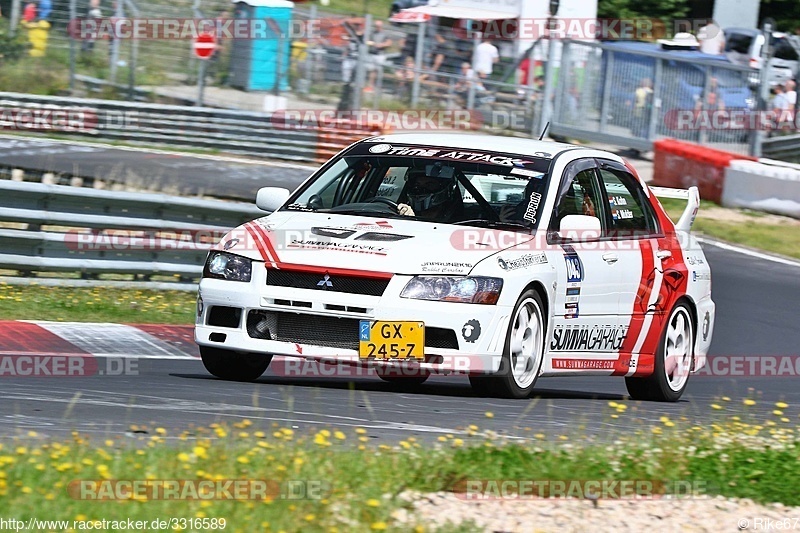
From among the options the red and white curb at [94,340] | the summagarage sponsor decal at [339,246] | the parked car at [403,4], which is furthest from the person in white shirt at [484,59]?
the summagarage sponsor decal at [339,246]

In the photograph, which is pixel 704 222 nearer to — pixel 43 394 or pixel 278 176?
pixel 278 176

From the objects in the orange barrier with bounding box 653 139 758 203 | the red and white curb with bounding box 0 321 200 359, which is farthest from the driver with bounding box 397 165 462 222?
the orange barrier with bounding box 653 139 758 203

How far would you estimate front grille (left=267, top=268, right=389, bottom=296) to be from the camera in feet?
24.7

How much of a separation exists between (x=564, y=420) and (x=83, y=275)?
567cm

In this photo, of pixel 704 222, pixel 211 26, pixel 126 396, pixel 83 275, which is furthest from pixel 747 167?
pixel 126 396

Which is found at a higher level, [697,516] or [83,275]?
[697,516]

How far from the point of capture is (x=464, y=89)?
84.8 ft

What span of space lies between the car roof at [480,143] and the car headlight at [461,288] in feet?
4.60
